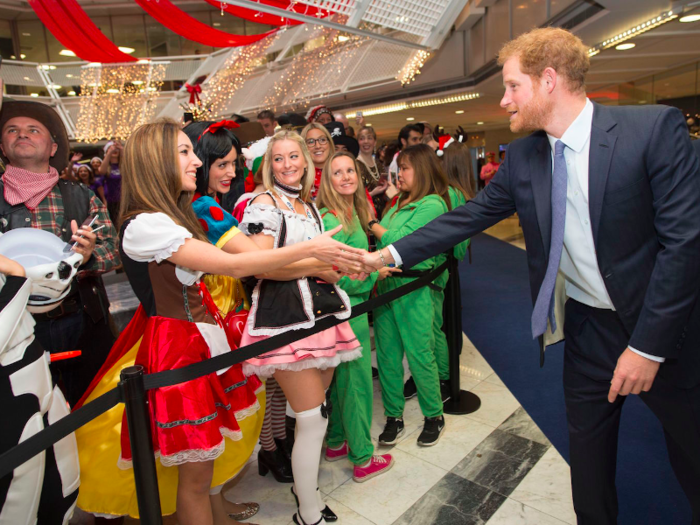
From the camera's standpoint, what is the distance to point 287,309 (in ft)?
6.34

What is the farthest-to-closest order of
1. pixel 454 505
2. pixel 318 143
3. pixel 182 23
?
1. pixel 182 23
2. pixel 318 143
3. pixel 454 505

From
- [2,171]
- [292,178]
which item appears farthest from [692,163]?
[2,171]

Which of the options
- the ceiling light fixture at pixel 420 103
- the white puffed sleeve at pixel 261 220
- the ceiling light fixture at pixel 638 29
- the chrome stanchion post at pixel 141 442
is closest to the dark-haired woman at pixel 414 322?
the white puffed sleeve at pixel 261 220

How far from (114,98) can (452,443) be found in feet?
44.4

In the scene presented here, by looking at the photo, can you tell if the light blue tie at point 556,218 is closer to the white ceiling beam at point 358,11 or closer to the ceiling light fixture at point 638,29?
the white ceiling beam at point 358,11

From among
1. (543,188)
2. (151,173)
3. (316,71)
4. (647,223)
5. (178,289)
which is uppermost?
(316,71)

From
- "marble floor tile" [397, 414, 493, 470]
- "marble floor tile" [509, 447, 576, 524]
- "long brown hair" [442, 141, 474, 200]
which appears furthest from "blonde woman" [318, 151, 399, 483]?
"long brown hair" [442, 141, 474, 200]

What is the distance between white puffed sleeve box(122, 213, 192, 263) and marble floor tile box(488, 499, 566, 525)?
1.80m

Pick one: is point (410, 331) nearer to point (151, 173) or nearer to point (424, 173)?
point (424, 173)

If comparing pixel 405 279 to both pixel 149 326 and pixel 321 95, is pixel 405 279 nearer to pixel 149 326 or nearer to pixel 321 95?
pixel 149 326

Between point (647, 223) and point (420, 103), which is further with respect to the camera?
point (420, 103)

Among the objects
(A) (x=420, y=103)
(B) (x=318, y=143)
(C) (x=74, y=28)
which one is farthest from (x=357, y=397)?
(A) (x=420, y=103)

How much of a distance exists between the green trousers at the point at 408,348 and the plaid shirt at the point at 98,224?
4.90ft

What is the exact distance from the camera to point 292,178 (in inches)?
85.7
